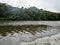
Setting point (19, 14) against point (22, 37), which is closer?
point (22, 37)

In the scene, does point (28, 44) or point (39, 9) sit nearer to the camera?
point (28, 44)

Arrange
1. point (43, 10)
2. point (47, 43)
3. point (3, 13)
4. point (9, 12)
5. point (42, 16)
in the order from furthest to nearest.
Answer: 1. point (43, 10)
2. point (42, 16)
3. point (9, 12)
4. point (3, 13)
5. point (47, 43)

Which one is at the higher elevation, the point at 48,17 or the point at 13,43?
the point at 13,43

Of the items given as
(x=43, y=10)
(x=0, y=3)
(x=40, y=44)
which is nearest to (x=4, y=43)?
(x=40, y=44)

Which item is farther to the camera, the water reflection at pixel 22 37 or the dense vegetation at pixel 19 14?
the dense vegetation at pixel 19 14

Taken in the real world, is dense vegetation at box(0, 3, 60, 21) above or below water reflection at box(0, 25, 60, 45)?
below

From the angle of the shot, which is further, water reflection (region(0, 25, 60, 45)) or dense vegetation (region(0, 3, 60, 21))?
dense vegetation (region(0, 3, 60, 21))

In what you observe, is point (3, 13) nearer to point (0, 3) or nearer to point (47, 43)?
point (0, 3)

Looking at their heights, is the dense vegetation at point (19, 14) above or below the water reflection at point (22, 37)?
below

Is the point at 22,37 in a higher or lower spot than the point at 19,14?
higher

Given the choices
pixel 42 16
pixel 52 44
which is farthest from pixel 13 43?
pixel 42 16

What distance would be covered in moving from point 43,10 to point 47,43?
52.3 metres

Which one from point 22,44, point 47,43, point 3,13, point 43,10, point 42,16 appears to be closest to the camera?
point 22,44

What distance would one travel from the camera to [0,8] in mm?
43312
